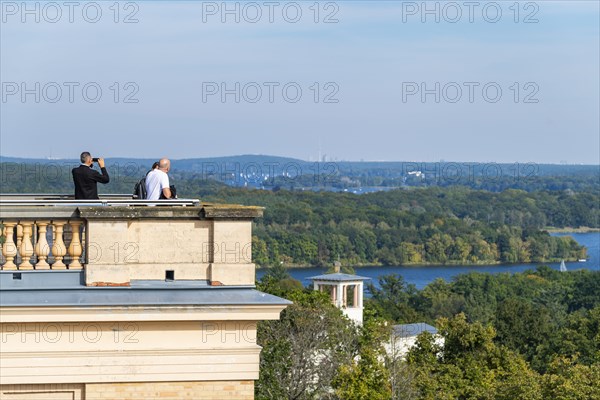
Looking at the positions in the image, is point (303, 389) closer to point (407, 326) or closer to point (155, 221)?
point (155, 221)

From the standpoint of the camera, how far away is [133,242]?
41.3 ft

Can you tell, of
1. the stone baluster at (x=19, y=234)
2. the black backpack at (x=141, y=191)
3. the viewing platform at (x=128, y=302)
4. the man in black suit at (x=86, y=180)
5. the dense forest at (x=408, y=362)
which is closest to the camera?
the viewing platform at (x=128, y=302)

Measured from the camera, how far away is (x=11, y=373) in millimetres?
12078

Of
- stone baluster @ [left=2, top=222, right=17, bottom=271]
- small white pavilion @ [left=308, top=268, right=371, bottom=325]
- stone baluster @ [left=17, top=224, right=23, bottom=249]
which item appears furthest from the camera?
small white pavilion @ [left=308, top=268, right=371, bottom=325]

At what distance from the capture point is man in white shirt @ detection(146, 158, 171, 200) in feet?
50.6

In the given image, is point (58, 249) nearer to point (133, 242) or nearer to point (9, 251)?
point (9, 251)

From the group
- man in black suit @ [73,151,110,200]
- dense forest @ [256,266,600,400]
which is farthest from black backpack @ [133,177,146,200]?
dense forest @ [256,266,600,400]

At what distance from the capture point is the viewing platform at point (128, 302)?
12.2 meters

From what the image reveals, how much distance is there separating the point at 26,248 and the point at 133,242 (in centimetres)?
90

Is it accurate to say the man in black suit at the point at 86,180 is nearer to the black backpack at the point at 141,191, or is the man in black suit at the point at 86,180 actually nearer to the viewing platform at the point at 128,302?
the black backpack at the point at 141,191

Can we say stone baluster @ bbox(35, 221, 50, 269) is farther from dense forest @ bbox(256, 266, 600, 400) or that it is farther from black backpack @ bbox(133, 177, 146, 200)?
dense forest @ bbox(256, 266, 600, 400)

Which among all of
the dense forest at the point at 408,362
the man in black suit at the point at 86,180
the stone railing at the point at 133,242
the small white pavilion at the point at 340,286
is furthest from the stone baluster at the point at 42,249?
the small white pavilion at the point at 340,286

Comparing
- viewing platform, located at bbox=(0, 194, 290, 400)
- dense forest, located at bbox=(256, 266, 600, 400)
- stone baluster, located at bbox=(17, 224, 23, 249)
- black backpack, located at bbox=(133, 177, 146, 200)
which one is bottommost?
dense forest, located at bbox=(256, 266, 600, 400)

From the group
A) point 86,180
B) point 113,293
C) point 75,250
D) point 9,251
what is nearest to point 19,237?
point 9,251
